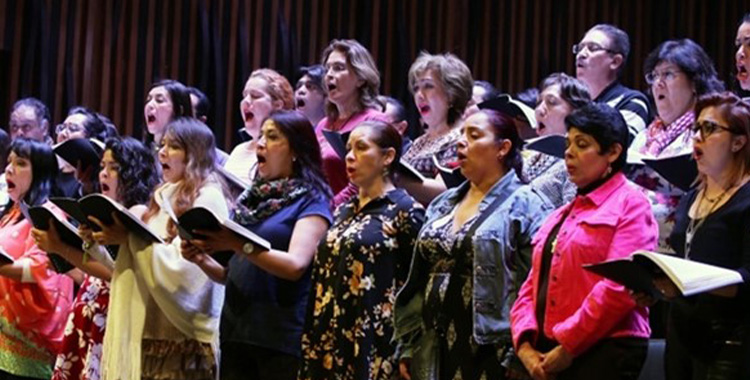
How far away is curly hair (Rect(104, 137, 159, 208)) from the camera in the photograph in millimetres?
4496

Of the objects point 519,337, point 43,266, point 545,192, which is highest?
point 545,192

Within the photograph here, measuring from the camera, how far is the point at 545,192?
12.7ft

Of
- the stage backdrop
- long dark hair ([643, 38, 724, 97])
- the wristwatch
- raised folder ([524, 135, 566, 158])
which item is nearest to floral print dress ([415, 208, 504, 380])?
raised folder ([524, 135, 566, 158])

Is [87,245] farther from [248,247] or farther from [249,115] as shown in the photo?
[249,115]

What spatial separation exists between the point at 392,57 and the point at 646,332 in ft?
13.6

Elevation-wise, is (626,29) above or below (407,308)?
above

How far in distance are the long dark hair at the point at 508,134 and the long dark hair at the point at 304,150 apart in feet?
2.12

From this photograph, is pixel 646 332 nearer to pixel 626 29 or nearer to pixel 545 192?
pixel 545 192

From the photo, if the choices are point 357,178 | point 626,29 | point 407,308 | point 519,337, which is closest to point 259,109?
point 357,178

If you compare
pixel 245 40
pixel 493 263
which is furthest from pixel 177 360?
pixel 245 40

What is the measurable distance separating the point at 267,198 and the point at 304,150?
20 cm

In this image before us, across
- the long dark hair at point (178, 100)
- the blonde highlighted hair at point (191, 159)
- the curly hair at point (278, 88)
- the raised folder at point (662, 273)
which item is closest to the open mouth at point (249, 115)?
the curly hair at point (278, 88)

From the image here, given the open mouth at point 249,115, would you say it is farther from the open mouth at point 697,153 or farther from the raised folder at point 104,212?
the open mouth at point 697,153

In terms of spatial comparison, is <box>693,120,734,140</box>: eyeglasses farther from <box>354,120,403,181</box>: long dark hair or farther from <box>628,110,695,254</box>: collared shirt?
<box>354,120,403,181</box>: long dark hair
